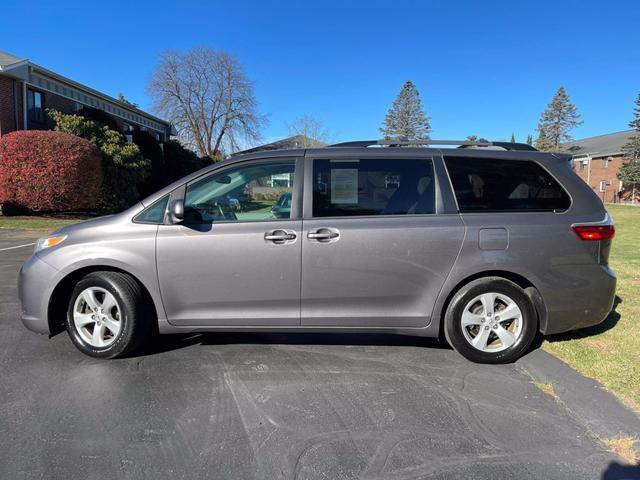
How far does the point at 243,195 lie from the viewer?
405 centimetres

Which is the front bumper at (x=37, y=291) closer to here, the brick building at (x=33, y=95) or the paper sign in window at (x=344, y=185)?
the paper sign in window at (x=344, y=185)

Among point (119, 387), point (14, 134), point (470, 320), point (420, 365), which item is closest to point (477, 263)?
point (470, 320)

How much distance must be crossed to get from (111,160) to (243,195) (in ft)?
55.0

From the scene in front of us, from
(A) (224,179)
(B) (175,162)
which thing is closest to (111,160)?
(B) (175,162)

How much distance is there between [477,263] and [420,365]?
0.98 m

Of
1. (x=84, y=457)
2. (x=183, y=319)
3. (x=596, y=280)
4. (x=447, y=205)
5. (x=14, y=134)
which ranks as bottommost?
(x=84, y=457)

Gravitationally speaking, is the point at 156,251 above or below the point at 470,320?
above

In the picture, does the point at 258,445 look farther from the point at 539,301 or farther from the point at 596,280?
the point at 596,280

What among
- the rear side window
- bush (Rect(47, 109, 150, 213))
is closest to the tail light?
the rear side window

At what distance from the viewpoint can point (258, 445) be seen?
2.74m

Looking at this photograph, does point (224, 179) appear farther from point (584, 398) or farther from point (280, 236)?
point (584, 398)

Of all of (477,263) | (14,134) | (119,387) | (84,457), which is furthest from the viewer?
(14,134)

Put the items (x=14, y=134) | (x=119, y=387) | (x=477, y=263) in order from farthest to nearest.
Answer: (x=14, y=134)
(x=477, y=263)
(x=119, y=387)

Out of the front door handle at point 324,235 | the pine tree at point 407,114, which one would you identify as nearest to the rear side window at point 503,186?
the front door handle at point 324,235
